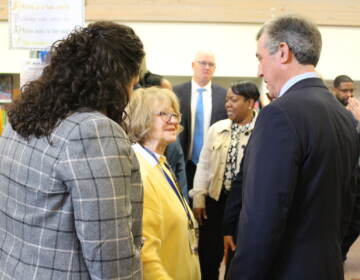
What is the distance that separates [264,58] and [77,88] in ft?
2.31

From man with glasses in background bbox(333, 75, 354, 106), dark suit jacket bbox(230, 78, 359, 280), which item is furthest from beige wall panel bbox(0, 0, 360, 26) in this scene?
dark suit jacket bbox(230, 78, 359, 280)

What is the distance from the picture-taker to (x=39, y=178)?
921mm

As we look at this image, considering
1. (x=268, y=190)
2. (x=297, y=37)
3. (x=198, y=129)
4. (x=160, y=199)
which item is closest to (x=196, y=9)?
(x=198, y=129)

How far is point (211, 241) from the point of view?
2742mm

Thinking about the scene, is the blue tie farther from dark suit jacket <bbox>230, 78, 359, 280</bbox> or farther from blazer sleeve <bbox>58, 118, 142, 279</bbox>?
blazer sleeve <bbox>58, 118, 142, 279</bbox>

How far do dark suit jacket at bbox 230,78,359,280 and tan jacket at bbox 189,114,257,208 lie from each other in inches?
49.3

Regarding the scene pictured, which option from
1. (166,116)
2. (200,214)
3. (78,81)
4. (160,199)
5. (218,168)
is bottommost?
(200,214)

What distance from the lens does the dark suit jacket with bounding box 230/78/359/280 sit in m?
1.21

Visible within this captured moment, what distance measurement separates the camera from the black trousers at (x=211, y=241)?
2.69 metres

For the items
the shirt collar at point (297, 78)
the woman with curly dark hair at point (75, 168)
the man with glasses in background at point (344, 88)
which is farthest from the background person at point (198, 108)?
the woman with curly dark hair at point (75, 168)

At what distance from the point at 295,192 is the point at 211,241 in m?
1.58

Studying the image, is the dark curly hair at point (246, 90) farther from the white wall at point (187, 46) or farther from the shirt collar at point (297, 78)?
the white wall at point (187, 46)

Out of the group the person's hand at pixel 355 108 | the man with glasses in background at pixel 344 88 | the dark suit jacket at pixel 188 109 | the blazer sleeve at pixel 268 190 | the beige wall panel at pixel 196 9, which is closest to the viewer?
the blazer sleeve at pixel 268 190

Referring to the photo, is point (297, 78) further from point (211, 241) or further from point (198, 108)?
point (198, 108)
